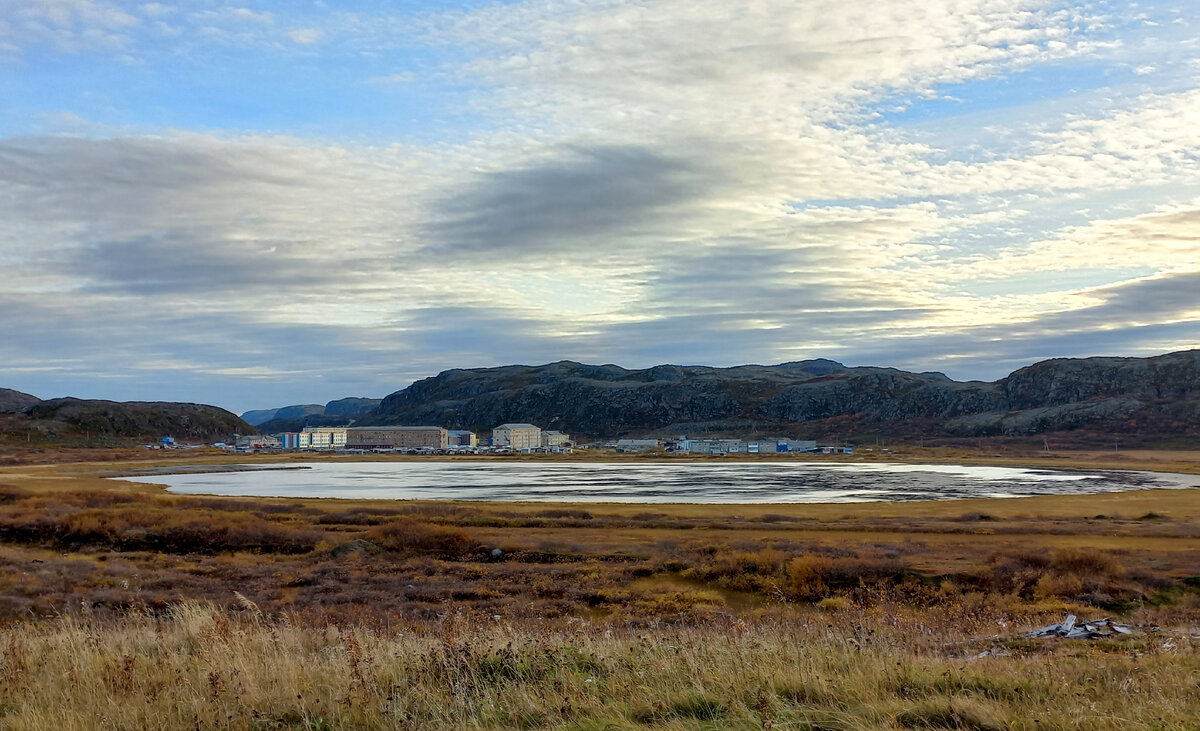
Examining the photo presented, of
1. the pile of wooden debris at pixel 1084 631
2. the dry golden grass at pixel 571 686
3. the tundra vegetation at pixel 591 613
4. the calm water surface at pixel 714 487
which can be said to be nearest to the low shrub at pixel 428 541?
the tundra vegetation at pixel 591 613

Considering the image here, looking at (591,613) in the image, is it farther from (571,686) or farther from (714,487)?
(714,487)

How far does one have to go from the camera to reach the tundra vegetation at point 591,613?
23.5 ft

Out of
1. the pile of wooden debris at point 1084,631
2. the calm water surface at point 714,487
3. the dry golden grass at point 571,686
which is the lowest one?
the calm water surface at point 714,487

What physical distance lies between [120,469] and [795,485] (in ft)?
306

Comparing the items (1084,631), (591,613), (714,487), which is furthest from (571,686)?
(714,487)

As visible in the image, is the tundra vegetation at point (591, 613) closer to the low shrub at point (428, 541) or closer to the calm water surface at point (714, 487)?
the low shrub at point (428, 541)

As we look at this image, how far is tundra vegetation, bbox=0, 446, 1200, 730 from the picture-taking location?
282 inches

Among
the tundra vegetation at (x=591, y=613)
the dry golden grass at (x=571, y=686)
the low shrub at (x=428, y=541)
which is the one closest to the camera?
the dry golden grass at (x=571, y=686)

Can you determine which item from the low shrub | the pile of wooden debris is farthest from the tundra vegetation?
the pile of wooden debris

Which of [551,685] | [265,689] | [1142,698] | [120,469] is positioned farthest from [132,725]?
[120,469]

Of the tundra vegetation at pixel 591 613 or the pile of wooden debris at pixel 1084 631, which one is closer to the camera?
the tundra vegetation at pixel 591 613

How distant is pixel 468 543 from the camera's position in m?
35.6

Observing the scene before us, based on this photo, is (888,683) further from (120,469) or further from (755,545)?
(120,469)

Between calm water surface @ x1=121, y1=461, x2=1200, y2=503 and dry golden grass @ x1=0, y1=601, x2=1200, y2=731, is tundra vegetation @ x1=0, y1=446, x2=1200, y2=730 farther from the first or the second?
calm water surface @ x1=121, y1=461, x2=1200, y2=503
